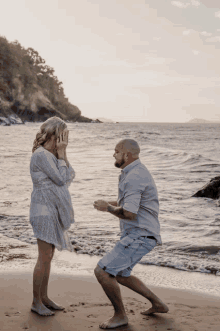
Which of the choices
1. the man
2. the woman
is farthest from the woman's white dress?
the man

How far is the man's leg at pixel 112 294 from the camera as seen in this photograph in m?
2.84

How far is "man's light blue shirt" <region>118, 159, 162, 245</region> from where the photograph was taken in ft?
9.15

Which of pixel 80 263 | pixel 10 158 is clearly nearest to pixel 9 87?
pixel 10 158

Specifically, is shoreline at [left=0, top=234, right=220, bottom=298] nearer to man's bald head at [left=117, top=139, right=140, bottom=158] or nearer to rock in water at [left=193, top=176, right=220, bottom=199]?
man's bald head at [left=117, top=139, right=140, bottom=158]

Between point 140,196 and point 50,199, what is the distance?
2.75 feet

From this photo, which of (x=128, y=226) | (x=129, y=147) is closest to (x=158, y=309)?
(x=128, y=226)

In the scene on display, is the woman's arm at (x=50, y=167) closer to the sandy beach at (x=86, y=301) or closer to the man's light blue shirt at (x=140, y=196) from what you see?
the man's light blue shirt at (x=140, y=196)

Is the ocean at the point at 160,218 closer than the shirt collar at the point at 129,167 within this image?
No

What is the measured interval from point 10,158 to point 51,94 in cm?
10109

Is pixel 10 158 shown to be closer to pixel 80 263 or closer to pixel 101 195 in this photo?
pixel 101 195

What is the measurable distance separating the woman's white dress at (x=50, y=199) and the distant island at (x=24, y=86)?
75.2 m

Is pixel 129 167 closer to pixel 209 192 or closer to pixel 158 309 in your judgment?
pixel 158 309

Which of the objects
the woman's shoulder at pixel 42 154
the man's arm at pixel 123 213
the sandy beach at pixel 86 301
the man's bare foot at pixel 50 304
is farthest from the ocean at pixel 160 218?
the woman's shoulder at pixel 42 154

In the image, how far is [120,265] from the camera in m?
2.84
